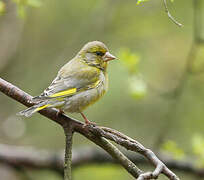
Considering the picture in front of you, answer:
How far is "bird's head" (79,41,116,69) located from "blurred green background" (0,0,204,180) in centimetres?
170

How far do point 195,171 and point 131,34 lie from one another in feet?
10.0

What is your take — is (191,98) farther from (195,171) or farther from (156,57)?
(195,171)

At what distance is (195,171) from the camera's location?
5.57 m

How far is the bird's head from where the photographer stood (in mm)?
4773

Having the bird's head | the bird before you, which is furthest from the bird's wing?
the bird's head

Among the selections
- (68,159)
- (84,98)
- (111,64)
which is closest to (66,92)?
(84,98)

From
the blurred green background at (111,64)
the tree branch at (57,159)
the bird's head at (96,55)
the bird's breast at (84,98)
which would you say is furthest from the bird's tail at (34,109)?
the blurred green background at (111,64)

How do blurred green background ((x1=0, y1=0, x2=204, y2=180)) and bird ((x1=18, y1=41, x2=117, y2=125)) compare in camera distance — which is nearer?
bird ((x1=18, y1=41, x2=117, y2=125))

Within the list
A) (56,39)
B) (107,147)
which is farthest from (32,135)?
(107,147)

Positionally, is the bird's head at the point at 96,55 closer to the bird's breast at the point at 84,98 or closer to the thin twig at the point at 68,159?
the bird's breast at the point at 84,98

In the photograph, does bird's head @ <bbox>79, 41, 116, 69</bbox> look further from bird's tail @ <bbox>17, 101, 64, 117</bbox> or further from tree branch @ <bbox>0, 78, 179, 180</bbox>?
tree branch @ <bbox>0, 78, 179, 180</bbox>

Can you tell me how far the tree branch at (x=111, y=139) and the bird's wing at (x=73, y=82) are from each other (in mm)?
766

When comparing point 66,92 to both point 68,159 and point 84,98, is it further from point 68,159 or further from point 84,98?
point 68,159

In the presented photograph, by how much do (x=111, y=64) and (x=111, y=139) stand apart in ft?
14.6
